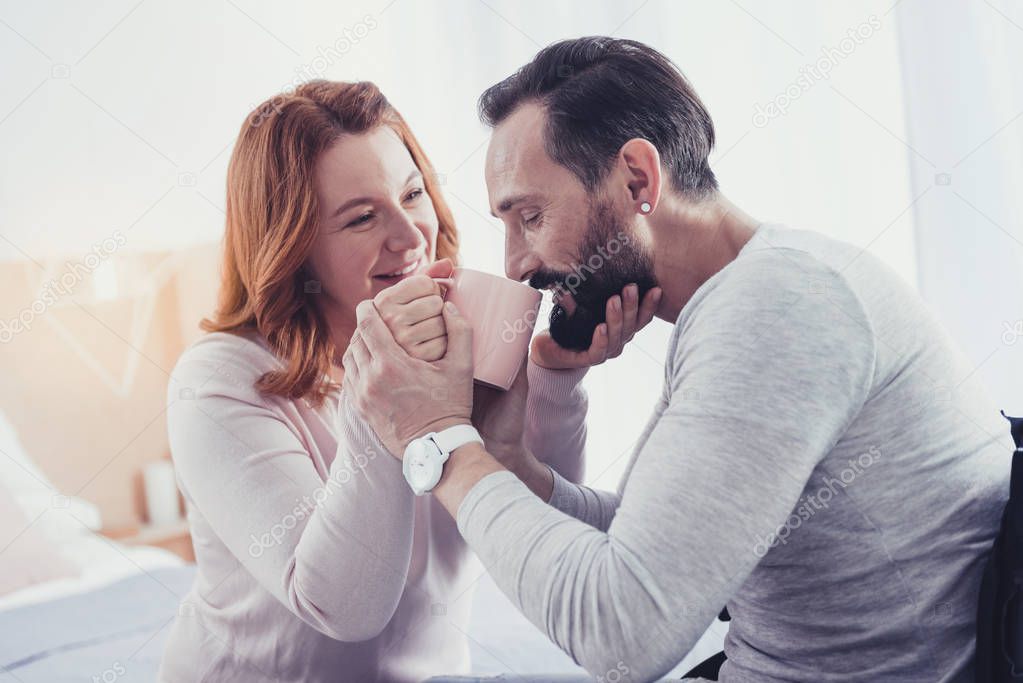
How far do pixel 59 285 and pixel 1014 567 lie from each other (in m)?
2.38

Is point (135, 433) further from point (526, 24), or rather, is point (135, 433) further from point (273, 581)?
point (273, 581)

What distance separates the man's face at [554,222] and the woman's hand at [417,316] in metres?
0.13

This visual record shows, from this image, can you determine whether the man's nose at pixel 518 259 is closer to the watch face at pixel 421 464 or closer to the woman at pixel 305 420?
the woman at pixel 305 420

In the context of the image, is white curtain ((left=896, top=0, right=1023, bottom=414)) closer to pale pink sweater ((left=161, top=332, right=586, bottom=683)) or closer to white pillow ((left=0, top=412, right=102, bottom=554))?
pale pink sweater ((left=161, top=332, right=586, bottom=683))

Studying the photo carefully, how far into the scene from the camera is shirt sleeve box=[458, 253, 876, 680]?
63 cm

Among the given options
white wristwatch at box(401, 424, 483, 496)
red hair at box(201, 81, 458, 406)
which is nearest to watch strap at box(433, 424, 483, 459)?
white wristwatch at box(401, 424, 483, 496)

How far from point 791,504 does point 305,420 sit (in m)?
0.68

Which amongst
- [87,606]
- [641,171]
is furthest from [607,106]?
[87,606]

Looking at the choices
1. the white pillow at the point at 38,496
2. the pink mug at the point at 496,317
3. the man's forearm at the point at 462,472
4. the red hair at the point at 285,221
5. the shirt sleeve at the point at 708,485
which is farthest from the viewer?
the white pillow at the point at 38,496

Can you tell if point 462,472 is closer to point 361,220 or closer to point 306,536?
point 306,536

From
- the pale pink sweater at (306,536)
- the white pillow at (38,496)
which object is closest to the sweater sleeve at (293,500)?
the pale pink sweater at (306,536)

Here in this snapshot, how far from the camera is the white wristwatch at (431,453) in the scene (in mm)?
790

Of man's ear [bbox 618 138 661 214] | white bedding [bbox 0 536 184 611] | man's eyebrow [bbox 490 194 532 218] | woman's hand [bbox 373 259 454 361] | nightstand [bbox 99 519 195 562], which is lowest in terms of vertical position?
nightstand [bbox 99 519 195 562]

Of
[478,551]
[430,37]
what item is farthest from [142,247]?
[478,551]
